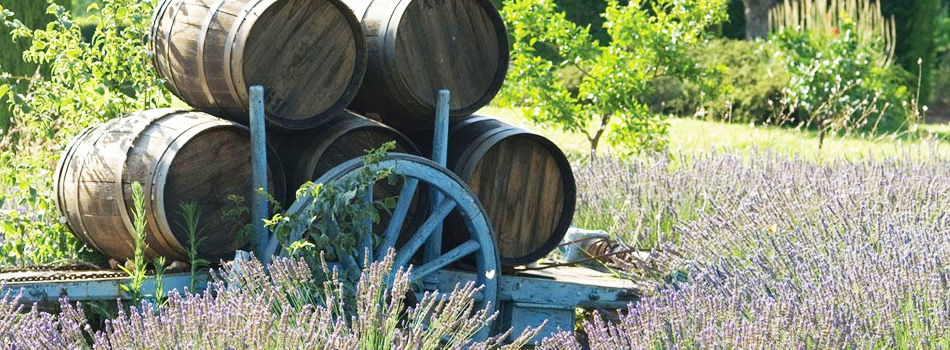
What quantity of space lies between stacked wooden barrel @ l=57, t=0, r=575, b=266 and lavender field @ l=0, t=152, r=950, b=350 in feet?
1.28

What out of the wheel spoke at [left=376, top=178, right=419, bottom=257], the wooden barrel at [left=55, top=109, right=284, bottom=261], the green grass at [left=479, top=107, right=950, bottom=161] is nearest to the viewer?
the wooden barrel at [left=55, top=109, right=284, bottom=261]

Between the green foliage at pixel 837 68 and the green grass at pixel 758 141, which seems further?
the green foliage at pixel 837 68

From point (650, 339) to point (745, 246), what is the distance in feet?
4.25

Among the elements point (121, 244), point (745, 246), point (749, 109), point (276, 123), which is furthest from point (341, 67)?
point (749, 109)

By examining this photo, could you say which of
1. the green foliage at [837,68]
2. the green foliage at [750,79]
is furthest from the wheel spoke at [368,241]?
the green foliage at [750,79]

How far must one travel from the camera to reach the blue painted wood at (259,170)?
12.6 ft

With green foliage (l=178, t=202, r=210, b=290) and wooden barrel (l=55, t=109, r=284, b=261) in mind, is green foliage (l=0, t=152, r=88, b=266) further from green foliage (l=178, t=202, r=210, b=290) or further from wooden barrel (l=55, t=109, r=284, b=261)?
green foliage (l=178, t=202, r=210, b=290)

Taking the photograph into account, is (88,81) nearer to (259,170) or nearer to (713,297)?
(259,170)

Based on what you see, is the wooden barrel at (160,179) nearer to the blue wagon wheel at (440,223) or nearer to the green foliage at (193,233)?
the green foliage at (193,233)

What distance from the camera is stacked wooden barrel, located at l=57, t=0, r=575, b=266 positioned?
12.7 feet

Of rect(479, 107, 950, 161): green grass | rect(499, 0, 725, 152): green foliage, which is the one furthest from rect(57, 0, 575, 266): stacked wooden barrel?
rect(479, 107, 950, 161): green grass

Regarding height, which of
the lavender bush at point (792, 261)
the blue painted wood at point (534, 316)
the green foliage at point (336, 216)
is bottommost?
the blue painted wood at point (534, 316)

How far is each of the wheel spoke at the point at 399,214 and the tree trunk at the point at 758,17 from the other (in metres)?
11.9

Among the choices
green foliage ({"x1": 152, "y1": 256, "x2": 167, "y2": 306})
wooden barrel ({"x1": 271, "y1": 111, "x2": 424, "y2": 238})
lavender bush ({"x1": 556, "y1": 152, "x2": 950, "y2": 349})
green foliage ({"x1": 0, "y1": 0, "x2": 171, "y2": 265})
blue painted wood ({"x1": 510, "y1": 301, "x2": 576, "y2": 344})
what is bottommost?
blue painted wood ({"x1": 510, "y1": 301, "x2": 576, "y2": 344})
